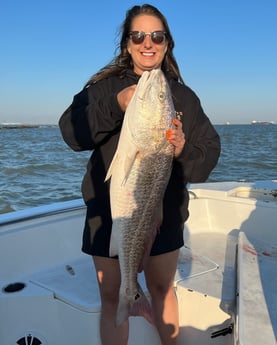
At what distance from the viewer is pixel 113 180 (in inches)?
82.9

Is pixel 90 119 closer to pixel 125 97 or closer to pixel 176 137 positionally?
pixel 125 97

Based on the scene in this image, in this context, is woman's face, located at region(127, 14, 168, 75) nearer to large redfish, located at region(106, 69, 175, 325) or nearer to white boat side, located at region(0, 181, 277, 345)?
large redfish, located at region(106, 69, 175, 325)

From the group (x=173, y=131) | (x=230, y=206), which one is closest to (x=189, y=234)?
(x=230, y=206)

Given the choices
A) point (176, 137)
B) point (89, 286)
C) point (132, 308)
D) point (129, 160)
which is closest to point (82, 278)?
point (89, 286)

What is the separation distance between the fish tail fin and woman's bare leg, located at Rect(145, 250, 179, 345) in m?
0.18

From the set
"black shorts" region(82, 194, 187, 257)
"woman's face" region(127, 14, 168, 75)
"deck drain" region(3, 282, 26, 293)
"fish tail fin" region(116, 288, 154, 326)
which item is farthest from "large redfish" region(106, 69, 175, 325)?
"deck drain" region(3, 282, 26, 293)

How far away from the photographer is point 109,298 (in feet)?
7.97

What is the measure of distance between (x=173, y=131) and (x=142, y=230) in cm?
60

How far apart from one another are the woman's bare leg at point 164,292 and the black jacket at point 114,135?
0.28 meters

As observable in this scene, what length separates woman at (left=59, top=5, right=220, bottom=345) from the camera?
2148mm

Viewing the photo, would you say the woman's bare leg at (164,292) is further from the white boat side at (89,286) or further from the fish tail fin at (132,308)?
the white boat side at (89,286)

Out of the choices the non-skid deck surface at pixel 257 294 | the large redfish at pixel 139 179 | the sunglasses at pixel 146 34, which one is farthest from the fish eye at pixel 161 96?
the non-skid deck surface at pixel 257 294

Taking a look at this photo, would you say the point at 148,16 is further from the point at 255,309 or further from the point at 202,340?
the point at 202,340

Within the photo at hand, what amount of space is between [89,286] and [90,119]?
68.2 inches
